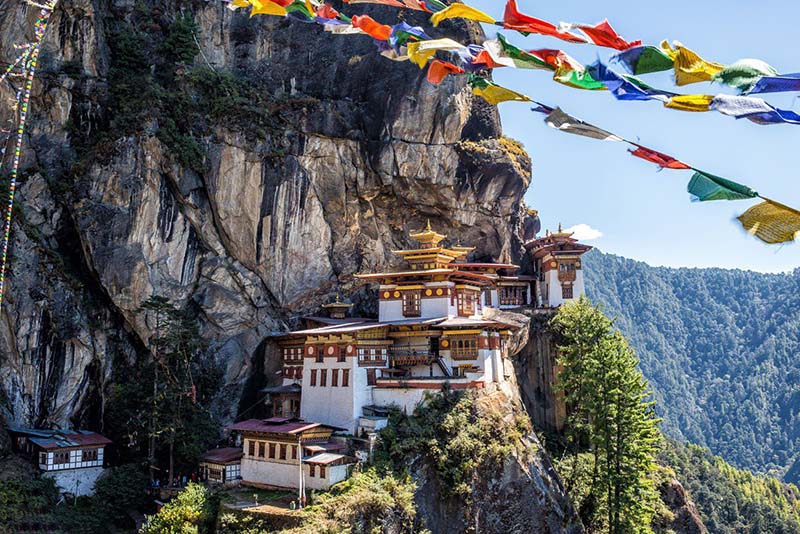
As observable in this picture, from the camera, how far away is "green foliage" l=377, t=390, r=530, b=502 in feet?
93.6

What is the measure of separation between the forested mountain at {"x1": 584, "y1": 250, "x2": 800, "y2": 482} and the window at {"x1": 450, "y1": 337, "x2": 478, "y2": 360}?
327ft

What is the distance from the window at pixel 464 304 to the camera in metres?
37.1

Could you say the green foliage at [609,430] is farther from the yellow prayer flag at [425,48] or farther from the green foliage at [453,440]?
the yellow prayer flag at [425,48]

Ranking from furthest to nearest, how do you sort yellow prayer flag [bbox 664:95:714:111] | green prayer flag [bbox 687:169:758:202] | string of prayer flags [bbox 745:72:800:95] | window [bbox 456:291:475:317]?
window [bbox 456:291:475:317] → yellow prayer flag [bbox 664:95:714:111] → green prayer flag [bbox 687:169:758:202] → string of prayer flags [bbox 745:72:800:95]

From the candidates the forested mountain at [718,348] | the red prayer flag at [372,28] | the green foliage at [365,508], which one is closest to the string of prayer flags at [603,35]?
the red prayer flag at [372,28]

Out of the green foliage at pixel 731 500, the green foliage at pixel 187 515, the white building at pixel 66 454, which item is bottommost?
the green foliage at pixel 731 500

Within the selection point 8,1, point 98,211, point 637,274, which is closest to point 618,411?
point 98,211

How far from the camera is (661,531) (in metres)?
38.4

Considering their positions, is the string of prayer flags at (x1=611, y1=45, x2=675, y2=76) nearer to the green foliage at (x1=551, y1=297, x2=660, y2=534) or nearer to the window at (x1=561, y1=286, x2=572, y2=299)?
the green foliage at (x1=551, y1=297, x2=660, y2=534)

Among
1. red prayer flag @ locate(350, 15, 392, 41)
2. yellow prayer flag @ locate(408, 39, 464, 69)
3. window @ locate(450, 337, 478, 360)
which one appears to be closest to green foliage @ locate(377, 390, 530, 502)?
window @ locate(450, 337, 478, 360)

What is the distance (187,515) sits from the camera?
25.6m

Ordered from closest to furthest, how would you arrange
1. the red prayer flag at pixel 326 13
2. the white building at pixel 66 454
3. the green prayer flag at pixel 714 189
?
1. the green prayer flag at pixel 714 189
2. the red prayer flag at pixel 326 13
3. the white building at pixel 66 454

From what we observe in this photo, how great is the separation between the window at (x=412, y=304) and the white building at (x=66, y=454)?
15318 millimetres

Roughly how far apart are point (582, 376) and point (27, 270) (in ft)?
87.1
